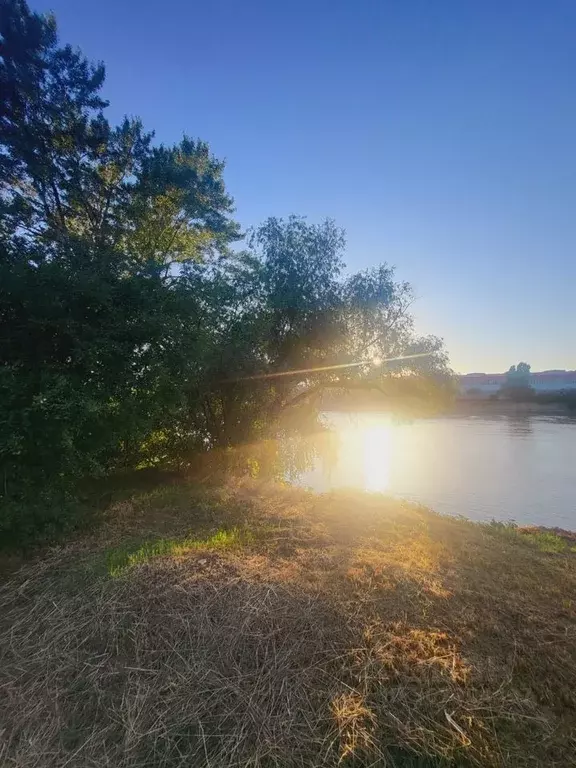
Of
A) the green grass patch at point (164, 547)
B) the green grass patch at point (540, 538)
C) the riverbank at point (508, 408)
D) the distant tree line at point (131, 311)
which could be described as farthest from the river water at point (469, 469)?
the green grass patch at point (164, 547)

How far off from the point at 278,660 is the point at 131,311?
4.69 meters

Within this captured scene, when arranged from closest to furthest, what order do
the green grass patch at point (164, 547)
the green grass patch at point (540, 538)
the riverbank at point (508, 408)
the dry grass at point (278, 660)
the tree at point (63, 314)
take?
the dry grass at point (278, 660), the green grass patch at point (164, 547), the tree at point (63, 314), the green grass patch at point (540, 538), the riverbank at point (508, 408)

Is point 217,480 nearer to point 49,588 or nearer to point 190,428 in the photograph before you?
point 190,428

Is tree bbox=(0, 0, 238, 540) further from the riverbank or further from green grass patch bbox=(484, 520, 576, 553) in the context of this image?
the riverbank

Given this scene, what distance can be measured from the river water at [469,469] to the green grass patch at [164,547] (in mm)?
8781

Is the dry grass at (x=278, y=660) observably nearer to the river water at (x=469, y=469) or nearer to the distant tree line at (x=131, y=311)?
the distant tree line at (x=131, y=311)

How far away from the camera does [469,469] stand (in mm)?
17453

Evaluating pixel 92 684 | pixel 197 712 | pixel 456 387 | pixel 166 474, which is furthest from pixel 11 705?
pixel 456 387

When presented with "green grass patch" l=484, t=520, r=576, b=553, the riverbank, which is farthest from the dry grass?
the riverbank

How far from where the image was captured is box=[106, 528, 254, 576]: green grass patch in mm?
3797

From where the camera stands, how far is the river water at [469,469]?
12430 millimetres

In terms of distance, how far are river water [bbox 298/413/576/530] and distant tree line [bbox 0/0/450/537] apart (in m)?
4.39

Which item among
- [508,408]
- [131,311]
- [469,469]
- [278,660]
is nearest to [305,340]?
[131,311]

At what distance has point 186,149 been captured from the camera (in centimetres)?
1240
